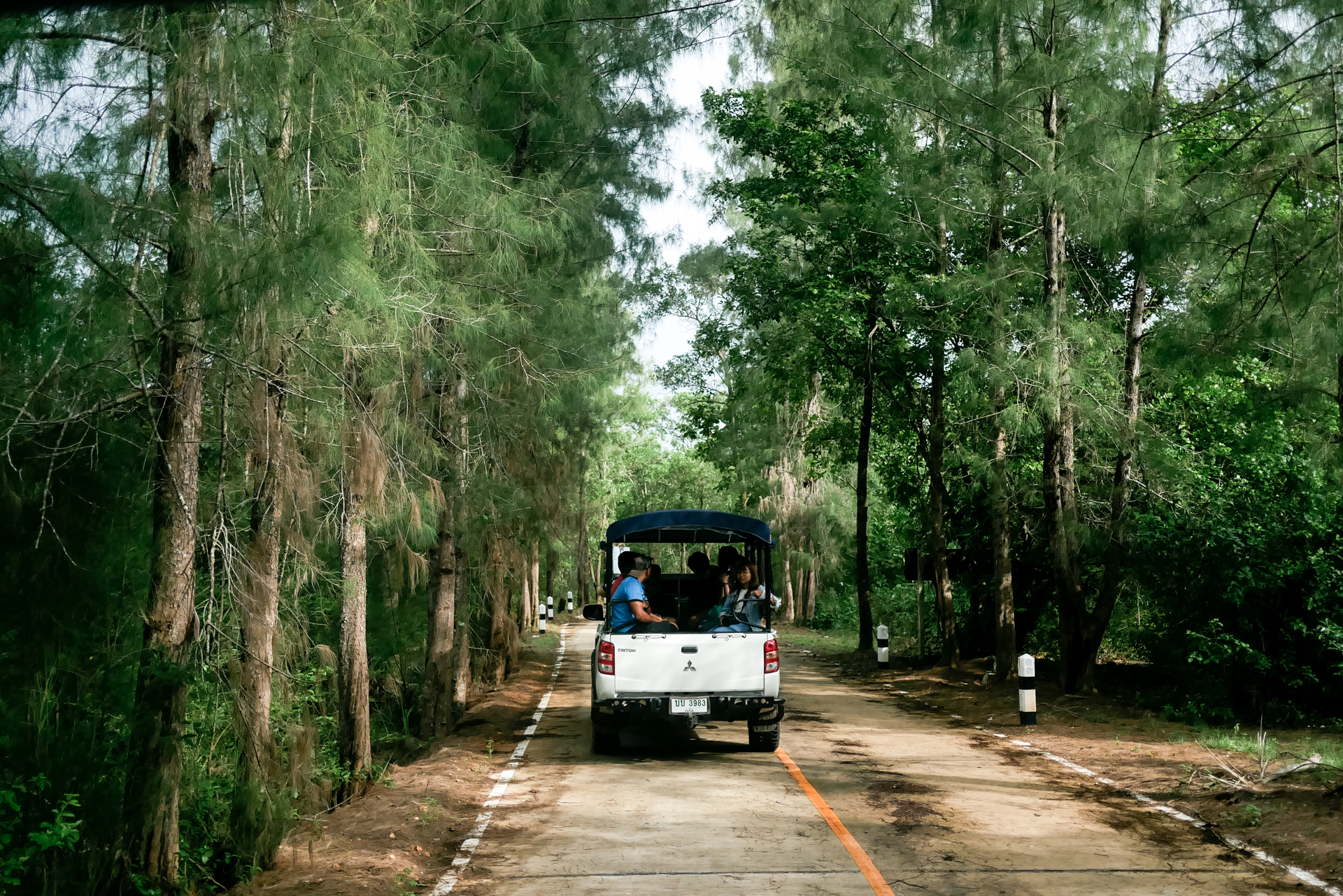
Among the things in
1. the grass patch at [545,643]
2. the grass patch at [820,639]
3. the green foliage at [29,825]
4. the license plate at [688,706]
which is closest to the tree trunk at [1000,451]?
the license plate at [688,706]

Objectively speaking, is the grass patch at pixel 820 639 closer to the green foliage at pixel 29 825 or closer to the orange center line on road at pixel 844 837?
the orange center line on road at pixel 844 837

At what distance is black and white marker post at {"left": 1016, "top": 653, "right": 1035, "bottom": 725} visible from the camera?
14812 millimetres

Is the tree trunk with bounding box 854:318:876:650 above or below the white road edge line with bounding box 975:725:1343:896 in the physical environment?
above

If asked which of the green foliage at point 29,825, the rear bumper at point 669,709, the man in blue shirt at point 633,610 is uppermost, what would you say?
the man in blue shirt at point 633,610

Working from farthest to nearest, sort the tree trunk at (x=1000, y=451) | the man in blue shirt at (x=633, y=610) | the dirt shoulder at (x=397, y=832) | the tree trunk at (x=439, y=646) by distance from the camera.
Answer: the tree trunk at (x=439, y=646)
the tree trunk at (x=1000, y=451)
the man in blue shirt at (x=633, y=610)
the dirt shoulder at (x=397, y=832)

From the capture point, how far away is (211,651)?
799cm

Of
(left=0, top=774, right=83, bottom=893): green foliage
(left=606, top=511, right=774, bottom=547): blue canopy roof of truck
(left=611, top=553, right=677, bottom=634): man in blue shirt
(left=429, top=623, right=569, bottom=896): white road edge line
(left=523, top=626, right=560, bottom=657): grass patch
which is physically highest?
(left=606, top=511, right=774, bottom=547): blue canopy roof of truck

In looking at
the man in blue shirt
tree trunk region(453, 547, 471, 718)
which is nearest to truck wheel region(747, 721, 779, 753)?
the man in blue shirt

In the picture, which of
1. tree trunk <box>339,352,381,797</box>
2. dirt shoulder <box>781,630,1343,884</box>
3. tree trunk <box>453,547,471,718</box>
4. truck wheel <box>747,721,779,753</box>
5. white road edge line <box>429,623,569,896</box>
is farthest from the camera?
tree trunk <box>453,547,471,718</box>

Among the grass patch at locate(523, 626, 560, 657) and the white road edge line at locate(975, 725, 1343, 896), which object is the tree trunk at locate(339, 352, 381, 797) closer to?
the white road edge line at locate(975, 725, 1343, 896)

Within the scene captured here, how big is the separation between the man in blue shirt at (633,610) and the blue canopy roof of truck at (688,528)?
68 cm

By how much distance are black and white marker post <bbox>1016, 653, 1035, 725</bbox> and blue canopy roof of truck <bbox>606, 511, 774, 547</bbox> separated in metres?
3.65

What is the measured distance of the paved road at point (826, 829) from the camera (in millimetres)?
7125

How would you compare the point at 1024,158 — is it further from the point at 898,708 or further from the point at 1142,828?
the point at 1142,828
